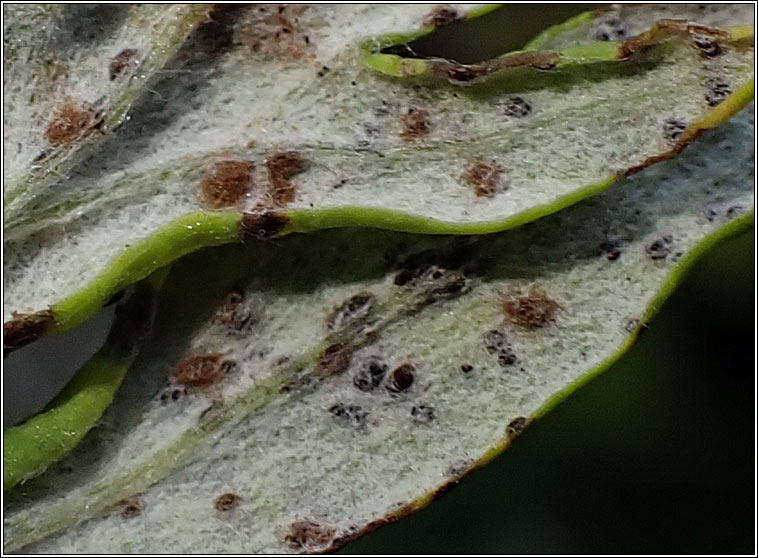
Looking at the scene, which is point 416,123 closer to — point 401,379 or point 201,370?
point 401,379

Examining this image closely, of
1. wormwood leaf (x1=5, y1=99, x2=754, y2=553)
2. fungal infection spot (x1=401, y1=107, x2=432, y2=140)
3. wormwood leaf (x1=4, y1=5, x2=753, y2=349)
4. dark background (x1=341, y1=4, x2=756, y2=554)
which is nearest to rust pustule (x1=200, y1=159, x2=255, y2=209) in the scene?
wormwood leaf (x1=4, y1=5, x2=753, y2=349)

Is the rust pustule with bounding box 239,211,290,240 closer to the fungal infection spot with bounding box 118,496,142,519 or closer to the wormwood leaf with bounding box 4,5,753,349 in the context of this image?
the wormwood leaf with bounding box 4,5,753,349

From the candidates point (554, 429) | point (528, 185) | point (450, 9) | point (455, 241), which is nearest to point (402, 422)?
point (455, 241)

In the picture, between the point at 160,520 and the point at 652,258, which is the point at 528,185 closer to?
the point at 652,258

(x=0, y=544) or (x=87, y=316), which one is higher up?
(x=87, y=316)

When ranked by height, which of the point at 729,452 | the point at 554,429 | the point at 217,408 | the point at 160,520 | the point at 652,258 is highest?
the point at 652,258

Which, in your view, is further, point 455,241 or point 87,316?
point 455,241

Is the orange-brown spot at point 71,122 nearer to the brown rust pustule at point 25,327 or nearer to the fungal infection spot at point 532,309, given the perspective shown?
the brown rust pustule at point 25,327
